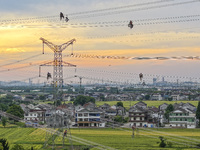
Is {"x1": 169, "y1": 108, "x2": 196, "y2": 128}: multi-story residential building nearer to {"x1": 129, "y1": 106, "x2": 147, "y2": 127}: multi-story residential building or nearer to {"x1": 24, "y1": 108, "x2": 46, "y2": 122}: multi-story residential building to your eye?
{"x1": 129, "y1": 106, "x2": 147, "y2": 127}: multi-story residential building

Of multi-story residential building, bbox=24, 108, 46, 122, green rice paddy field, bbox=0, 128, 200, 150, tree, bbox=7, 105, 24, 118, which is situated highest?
tree, bbox=7, 105, 24, 118

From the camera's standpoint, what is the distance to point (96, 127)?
3334cm

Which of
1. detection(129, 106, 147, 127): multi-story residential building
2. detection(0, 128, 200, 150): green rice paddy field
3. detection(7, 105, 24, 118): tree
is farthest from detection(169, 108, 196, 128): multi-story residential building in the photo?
detection(7, 105, 24, 118): tree

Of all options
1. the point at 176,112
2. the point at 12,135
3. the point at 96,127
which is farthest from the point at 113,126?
the point at 12,135

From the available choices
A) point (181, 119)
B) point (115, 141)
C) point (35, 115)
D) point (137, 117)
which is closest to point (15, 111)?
point (35, 115)

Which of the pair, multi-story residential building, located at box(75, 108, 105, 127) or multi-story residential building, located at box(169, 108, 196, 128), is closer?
multi-story residential building, located at box(169, 108, 196, 128)

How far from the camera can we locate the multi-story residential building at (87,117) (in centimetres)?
3478

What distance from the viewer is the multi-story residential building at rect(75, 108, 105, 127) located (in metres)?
34.8

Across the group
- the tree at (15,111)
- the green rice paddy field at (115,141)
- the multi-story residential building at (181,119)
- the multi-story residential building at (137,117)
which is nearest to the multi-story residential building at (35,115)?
the tree at (15,111)

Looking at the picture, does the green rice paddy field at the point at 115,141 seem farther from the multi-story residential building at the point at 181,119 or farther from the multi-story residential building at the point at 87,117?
the multi-story residential building at the point at 87,117

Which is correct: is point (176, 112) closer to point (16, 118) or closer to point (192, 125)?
point (192, 125)

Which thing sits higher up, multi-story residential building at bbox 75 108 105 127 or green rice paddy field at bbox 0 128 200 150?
multi-story residential building at bbox 75 108 105 127

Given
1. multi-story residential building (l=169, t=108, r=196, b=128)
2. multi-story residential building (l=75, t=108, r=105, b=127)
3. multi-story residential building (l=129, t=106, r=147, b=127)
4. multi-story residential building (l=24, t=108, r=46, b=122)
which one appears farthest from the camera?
multi-story residential building (l=24, t=108, r=46, b=122)

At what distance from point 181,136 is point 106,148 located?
752 cm
